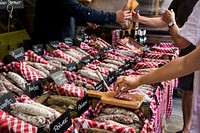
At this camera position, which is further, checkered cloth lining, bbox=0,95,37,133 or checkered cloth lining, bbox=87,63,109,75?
checkered cloth lining, bbox=87,63,109,75

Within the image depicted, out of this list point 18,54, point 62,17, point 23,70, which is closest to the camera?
point 23,70

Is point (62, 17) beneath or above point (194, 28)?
beneath

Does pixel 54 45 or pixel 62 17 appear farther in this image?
pixel 62 17

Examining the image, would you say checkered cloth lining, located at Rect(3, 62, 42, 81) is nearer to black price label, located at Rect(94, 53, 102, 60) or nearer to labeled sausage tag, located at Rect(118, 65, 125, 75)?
labeled sausage tag, located at Rect(118, 65, 125, 75)

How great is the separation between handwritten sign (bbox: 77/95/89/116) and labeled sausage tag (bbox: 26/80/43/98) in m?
0.39

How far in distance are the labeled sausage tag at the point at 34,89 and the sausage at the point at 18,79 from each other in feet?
0.22

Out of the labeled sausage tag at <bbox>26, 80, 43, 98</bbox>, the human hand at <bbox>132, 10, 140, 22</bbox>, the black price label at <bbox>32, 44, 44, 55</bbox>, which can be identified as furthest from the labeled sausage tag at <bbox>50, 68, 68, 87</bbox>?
the human hand at <bbox>132, 10, 140, 22</bbox>

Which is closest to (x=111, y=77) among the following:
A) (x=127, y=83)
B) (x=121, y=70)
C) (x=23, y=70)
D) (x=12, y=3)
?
(x=121, y=70)

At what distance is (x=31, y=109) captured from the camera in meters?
1.64

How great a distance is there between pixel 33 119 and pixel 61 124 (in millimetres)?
190

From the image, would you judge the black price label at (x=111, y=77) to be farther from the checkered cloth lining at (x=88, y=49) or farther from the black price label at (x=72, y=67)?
the checkered cloth lining at (x=88, y=49)

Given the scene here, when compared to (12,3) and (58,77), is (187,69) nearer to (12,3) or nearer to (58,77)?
(58,77)

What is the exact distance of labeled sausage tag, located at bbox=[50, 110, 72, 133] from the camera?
1416 mm

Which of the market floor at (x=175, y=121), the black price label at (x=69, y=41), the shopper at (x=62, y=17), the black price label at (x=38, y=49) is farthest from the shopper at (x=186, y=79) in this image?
the black price label at (x=38, y=49)
